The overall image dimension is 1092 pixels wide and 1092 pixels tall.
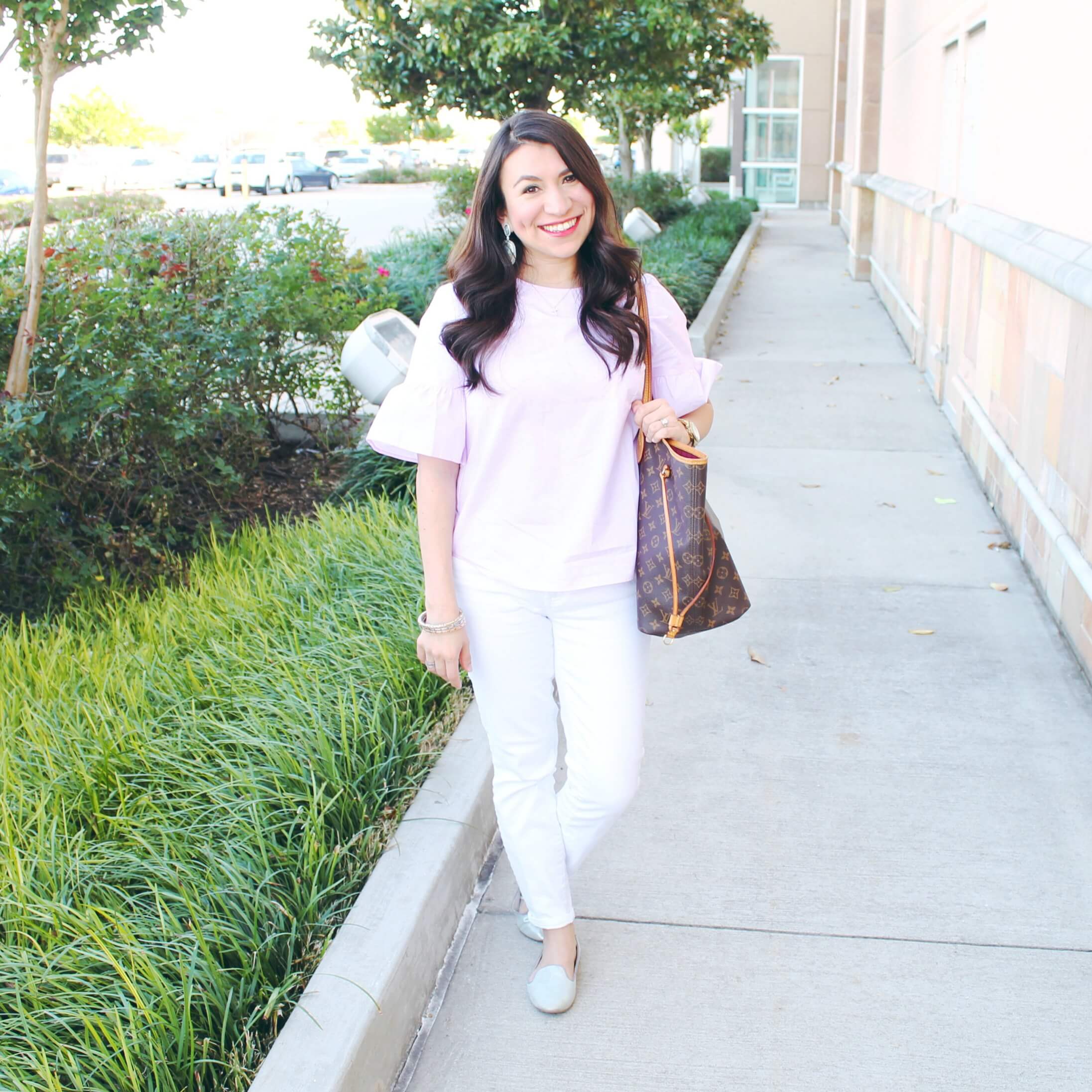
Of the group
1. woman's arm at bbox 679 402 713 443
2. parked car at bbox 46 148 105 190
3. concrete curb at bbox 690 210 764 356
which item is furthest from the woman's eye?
parked car at bbox 46 148 105 190

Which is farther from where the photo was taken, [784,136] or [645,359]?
[784,136]

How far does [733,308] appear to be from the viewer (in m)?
12.7

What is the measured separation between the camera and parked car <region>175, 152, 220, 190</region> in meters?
49.6

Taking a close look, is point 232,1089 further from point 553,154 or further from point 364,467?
point 364,467

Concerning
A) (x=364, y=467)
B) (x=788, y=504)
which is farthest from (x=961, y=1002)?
(x=364, y=467)

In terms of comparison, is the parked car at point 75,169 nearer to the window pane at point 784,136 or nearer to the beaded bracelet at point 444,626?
the window pane at point 784,136

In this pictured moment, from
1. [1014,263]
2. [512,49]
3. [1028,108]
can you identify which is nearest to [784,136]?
[512,49]

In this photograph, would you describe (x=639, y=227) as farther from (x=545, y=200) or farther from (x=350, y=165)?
(x=350, y=165)

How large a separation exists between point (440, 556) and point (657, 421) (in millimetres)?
495

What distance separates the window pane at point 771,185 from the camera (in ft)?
98.3

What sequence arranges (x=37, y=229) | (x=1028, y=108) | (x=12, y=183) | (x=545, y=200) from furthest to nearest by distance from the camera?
(x=12, y=183) < (x=1028, y=108) < (x=37, y=229) < (x=545, y=200)

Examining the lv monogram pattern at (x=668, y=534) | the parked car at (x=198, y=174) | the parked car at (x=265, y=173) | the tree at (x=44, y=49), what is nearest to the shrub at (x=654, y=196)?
the tree at (x=44, y=49)

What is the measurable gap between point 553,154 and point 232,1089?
185cm

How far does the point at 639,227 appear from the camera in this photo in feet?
44.0
